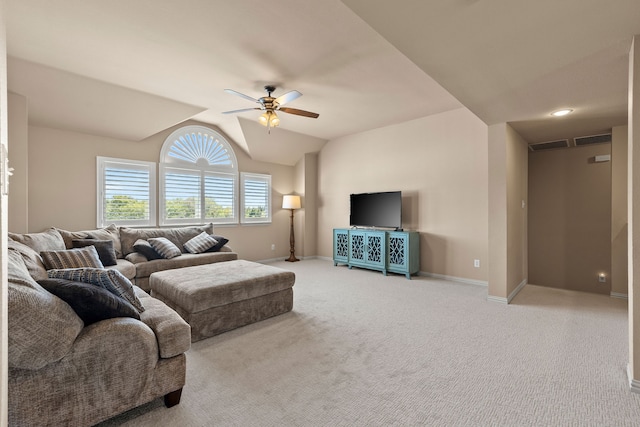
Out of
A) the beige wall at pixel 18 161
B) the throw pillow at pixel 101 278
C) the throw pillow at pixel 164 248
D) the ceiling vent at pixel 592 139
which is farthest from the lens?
the throw pillow at pixel 164 248

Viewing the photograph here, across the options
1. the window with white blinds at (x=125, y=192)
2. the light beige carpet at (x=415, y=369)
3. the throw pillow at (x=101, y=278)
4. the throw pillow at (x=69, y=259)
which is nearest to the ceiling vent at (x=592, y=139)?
the light beige carpet at (x=415, y=369)

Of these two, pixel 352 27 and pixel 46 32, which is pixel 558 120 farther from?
pixel 46 32

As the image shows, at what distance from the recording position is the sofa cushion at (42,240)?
3117mm

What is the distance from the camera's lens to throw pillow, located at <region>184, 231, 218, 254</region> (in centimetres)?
480

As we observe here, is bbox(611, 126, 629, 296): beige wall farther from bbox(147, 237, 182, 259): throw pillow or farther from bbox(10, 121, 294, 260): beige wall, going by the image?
bbox(10, 121, 294, 260): beige wall

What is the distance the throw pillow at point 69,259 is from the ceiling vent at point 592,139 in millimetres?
6530

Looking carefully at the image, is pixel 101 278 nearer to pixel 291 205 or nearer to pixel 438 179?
pixel 438 179

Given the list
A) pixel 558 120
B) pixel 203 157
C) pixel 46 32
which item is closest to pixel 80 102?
pixel 46 32

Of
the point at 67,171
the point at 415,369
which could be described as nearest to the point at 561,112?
the point at 415,369

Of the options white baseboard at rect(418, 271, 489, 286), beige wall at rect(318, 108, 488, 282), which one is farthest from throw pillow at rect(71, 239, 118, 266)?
white baseboard at rect(418, 271, 489, 286)

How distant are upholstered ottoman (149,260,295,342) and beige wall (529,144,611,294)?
484 centimetres

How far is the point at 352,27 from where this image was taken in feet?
8.53

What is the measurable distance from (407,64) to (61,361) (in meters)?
3.66

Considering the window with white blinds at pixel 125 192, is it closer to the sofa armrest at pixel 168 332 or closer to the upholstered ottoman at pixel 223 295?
the upholstered ottoman at pixel 223 295
